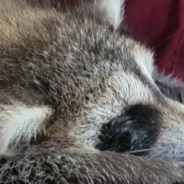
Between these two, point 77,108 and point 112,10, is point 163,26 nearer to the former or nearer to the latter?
point 112,10

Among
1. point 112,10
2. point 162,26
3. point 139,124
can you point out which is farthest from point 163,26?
point 139,124

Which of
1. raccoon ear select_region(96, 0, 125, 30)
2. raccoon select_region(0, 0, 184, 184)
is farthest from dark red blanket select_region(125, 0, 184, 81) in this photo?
raccoon select_region(0, 0, 184, 184)

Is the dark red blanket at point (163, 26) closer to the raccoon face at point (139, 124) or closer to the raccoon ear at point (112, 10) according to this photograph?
the raccoon ear at point (112, 10)

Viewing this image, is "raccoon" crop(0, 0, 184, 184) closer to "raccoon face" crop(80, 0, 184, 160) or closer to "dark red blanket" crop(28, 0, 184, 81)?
"raccoon face" crop(80, 0, 184, 160)

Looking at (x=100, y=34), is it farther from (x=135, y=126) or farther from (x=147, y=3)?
(x=147, y=3)

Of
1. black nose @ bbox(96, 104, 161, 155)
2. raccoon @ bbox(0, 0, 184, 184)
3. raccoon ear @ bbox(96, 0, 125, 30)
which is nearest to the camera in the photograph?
raccoon @ bbox(0, 0, 184, 184)

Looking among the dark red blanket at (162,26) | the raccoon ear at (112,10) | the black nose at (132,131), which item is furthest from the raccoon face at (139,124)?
the dark red blanket at (162,26)
